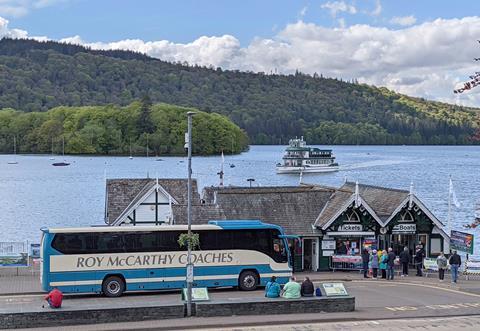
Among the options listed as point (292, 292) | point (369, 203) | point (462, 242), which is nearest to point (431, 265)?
point (462, 242)

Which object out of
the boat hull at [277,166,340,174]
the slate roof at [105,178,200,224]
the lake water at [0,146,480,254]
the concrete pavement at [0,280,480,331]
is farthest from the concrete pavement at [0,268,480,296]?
the boat hull at [277,166,340,174]

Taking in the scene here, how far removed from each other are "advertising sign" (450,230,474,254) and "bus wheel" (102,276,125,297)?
16997 millimetres

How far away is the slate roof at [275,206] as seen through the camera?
38.4 meters

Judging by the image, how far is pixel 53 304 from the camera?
78.1 feet

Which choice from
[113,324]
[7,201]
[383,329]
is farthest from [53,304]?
[7,201]

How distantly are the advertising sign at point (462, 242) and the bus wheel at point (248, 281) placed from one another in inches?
458

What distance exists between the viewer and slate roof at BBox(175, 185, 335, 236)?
126ft

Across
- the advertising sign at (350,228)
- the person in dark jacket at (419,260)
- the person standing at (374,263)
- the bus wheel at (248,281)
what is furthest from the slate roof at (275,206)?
the bus wheel at (248,281)

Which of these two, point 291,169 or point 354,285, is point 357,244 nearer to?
point 354,285

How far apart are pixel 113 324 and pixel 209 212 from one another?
15200 mm

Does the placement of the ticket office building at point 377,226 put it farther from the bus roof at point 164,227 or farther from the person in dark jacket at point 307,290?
the person in dark jacket at point 307,290

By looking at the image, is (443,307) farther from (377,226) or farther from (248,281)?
(377,226)

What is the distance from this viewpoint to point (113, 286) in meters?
29.8

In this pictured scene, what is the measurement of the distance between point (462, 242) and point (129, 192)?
1896 cm
